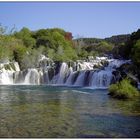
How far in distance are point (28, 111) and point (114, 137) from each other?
21.7 feet

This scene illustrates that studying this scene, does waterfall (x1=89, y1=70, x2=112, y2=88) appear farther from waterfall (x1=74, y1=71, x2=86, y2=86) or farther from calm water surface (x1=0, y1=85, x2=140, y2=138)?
calm water surface (x1=0, y1=85, x2=140, y2=138)

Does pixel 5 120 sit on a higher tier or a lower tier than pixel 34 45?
lower

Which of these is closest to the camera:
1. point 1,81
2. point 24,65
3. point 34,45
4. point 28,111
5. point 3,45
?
point 28,111

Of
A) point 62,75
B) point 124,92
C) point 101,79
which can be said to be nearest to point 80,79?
point 101,79

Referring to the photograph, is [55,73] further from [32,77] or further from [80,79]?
[80,79]

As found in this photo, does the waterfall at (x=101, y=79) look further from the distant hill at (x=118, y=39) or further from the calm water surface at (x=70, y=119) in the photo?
the distant hill at (x=118, y=39)

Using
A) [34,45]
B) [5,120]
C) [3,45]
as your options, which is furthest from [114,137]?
[34,45]

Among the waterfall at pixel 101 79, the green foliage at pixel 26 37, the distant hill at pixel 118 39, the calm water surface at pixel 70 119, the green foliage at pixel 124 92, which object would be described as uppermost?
the distant hill at pixel 118 39

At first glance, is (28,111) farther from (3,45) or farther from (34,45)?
(34,45)

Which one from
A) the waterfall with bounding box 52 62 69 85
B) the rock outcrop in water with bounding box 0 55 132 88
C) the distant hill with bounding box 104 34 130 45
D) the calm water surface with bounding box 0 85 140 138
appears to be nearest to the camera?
the calm water surface with bounding box 0 85 140 138

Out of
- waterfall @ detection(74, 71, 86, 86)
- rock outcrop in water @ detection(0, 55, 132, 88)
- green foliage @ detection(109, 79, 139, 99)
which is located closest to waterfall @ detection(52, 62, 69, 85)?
rock outcrop in water @ detection(0, 55, 132, 88)

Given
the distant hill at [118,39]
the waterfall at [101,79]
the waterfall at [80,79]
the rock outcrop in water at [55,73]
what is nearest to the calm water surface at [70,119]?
the waterfall at [101,79]

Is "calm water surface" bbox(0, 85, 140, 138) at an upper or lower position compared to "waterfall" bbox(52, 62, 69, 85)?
lower

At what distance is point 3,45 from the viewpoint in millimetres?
19797
